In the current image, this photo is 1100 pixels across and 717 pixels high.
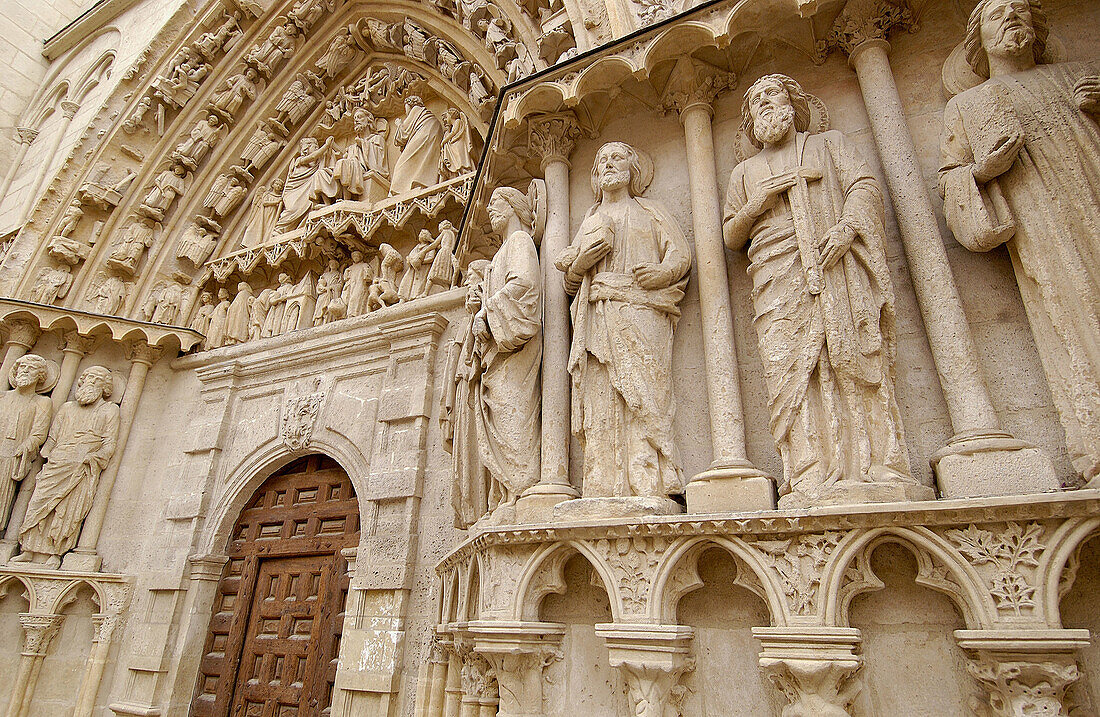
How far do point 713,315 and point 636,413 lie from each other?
575 millimetres

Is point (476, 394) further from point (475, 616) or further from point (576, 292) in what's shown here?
point (475, 616)

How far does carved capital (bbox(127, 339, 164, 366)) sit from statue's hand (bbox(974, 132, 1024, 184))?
7.21 m

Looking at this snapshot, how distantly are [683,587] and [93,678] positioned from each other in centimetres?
562

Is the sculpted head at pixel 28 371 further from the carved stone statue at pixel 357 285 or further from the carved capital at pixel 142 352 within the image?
the carved stone statue at pixel 357 285

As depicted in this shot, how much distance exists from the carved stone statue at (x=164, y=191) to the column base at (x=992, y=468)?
7847 mm

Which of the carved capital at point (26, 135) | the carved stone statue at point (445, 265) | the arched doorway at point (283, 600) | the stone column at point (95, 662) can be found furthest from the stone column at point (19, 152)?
the carved stone statue at point (445, 265)

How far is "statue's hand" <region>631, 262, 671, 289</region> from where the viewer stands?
2.79 m

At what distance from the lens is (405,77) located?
21.8 feet

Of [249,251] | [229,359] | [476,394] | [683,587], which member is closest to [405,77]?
[249,251]

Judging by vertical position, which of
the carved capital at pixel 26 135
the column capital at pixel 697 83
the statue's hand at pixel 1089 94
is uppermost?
the carved capital at pixel 26 135

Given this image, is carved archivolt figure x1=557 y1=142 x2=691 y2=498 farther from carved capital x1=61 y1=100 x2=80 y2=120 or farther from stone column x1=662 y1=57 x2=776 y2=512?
carved capital x1=61 y1=100 x2=80 y2=120

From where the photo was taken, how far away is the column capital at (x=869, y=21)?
2977mm

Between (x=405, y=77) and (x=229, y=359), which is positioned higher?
(x=405, y=77)

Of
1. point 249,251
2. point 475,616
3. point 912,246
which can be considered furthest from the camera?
point 249,251
